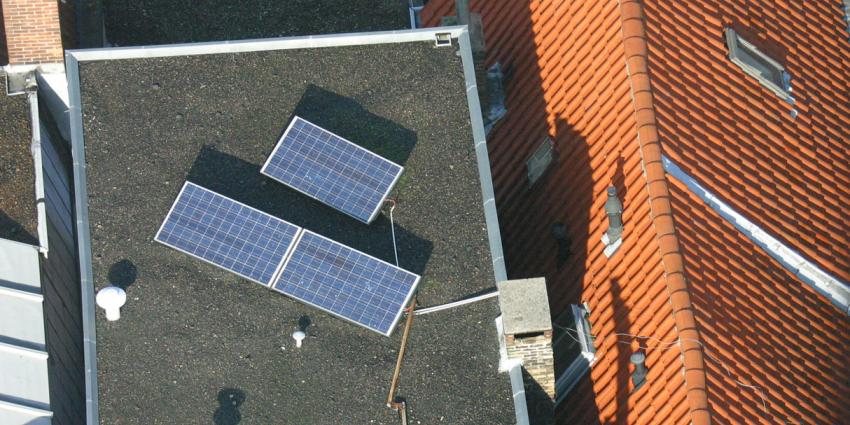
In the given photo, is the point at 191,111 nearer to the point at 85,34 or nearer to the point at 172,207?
the point at 172,207

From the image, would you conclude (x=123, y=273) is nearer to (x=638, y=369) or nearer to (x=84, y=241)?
(x=84, y=241)

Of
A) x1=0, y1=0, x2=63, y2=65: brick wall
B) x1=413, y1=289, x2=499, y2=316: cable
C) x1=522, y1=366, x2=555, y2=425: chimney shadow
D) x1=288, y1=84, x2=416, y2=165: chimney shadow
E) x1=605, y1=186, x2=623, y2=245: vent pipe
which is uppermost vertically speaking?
x1=0, y1=0, x2=63, y2=65: brick wall

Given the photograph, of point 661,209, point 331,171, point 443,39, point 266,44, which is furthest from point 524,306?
point 266,44

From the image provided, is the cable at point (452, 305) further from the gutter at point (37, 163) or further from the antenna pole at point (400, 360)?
the gutter at point (37, 163)

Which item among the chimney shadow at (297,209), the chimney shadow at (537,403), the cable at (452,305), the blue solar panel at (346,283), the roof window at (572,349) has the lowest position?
the chimney shadow at (537,403)

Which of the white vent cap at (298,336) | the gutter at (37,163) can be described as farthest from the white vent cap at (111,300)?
the gutter at (37,163)

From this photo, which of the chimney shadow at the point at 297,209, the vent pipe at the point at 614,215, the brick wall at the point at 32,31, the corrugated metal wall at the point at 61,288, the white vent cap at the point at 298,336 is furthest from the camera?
→ the brick wall at the point at 32,31

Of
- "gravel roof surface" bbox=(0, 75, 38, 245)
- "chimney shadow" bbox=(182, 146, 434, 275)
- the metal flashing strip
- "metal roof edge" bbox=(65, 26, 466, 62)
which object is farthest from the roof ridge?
"gravel roof surface" bbox=(0, 75, 38, 245)

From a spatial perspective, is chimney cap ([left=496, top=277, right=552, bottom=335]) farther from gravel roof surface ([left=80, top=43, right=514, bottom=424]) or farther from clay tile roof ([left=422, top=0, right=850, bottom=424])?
clay tile roof ([left=422, top=0, right=850, bottom=424])

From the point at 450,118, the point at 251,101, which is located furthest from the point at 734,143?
the point at 251,101
